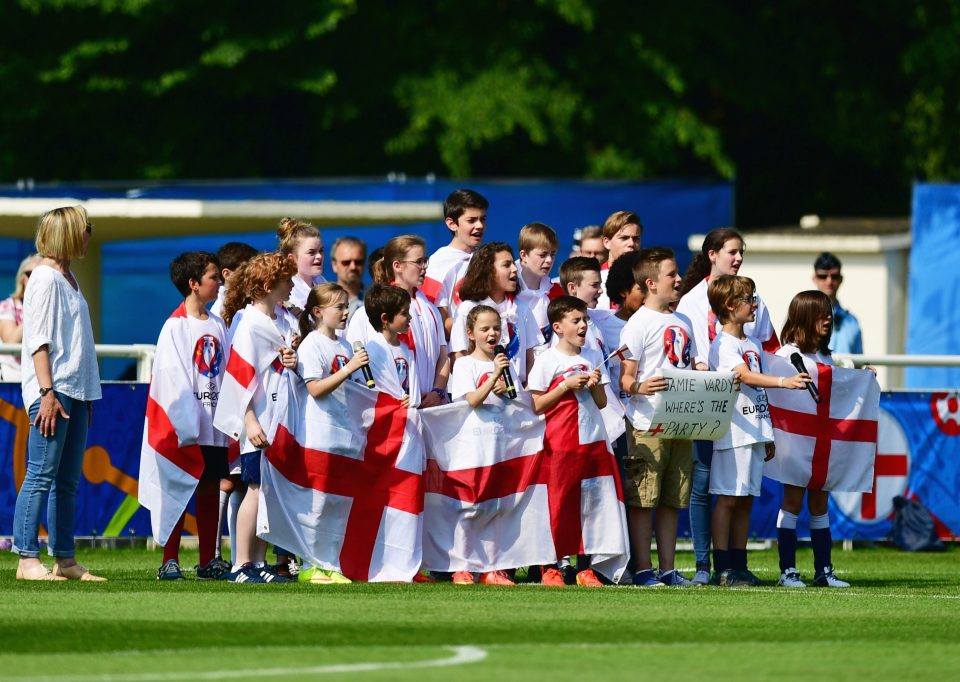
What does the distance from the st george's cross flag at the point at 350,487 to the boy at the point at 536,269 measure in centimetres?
97

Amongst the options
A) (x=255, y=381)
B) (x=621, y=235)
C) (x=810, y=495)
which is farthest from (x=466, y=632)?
(x=621, y=235)

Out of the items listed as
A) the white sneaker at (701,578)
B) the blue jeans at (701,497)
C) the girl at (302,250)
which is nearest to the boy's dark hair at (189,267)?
the girl at (302,250)

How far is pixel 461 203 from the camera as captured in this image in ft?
38.7

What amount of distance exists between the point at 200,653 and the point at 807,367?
4989 millimetres

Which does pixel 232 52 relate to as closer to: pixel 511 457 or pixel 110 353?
pixel 110 353

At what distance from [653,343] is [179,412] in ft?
8.83

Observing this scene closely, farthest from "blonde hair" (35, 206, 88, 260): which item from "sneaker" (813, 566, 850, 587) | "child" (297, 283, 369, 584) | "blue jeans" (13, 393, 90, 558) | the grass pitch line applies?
"sneaker" (813, 566, 850, 587)

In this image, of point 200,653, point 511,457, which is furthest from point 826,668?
point 511,457

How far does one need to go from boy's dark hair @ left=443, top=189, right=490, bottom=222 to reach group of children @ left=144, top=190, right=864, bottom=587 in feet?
0.04

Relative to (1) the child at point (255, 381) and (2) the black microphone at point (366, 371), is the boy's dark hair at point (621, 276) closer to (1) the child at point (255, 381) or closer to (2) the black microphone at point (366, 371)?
(2) the black microphone at point (366, 371)

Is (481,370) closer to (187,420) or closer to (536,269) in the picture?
(536,269)

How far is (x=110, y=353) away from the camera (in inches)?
543

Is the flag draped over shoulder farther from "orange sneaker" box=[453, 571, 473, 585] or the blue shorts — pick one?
"orange sneaker" box=[453, 571, 473, 585]

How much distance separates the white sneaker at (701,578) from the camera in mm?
11406
